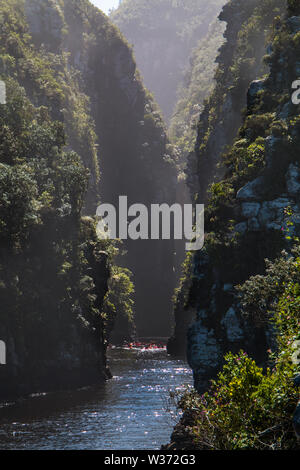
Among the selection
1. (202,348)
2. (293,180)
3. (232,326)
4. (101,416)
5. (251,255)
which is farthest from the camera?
(101,416)

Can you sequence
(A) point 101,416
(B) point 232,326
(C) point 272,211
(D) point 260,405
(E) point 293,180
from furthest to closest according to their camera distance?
1. (A) point 101,416
2. (C) point 272,211
3. (E) point 293,180
4. (B) point 232,326
5. (D) point 260,405

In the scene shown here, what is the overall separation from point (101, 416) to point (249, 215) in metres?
22.1

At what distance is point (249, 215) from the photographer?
51.9 metres

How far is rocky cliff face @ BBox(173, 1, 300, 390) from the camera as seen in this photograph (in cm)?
4947

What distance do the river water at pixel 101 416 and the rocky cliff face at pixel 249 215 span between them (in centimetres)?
669

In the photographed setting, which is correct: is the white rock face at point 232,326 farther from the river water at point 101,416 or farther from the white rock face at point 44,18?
the white rock face at point 44,18

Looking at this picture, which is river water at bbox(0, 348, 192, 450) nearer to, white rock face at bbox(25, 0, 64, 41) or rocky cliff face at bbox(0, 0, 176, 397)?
rocky cliff face at bbox(0, 0, 176, 397)

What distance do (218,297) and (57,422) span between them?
680 inches

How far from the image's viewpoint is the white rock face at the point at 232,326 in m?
49.2

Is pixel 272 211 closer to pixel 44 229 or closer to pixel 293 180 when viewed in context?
pixel 293 180

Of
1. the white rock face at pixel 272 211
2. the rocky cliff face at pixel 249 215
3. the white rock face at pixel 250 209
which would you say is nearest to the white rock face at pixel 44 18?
the rocky cliff face at pixel 249 215

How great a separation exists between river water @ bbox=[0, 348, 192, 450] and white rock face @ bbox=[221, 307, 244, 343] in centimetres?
659

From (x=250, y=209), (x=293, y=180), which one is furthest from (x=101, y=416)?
(x=293, y=180)

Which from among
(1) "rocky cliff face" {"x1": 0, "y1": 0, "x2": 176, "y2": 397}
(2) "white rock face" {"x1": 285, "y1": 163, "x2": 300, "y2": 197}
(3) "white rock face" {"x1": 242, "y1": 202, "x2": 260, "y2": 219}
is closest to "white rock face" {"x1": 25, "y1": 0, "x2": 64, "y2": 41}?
(1) "rocky cliff face" {"x1": 0, "y1": 0, "x2": 176, "y2": 397}
